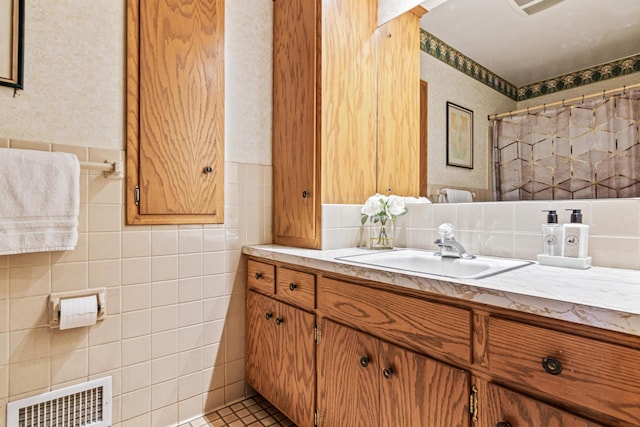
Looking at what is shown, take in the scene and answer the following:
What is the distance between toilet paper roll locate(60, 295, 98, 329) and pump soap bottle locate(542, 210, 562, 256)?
169 centimetres

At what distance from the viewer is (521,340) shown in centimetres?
72

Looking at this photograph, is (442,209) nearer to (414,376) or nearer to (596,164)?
(596,164)

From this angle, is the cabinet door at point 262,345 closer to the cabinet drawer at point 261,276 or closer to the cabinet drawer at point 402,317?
the cabinet drawer at point 261,276

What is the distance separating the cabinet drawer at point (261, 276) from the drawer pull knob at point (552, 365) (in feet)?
3.47

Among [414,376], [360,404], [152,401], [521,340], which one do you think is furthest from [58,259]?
[521,340]

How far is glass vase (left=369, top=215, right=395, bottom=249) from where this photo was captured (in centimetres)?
166

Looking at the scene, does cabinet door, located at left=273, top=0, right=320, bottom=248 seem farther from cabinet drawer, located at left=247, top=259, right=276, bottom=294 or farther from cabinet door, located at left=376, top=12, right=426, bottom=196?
cabinet door, located at left=376, top=12, right=426, bottom=196

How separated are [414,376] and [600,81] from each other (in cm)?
119

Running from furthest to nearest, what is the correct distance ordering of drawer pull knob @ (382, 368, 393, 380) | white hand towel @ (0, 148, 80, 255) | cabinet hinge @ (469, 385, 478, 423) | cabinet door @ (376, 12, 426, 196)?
cabinet door @ (376, 12, 426, 196), white hand towel @ (0, 148, 80, 255), drawer pull knob @ (382, 368, 393, 380), cabinet hinge @ (469, 385, 478, 423)

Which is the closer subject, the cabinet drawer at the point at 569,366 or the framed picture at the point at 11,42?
the cabinet drawer at the point at 569,366

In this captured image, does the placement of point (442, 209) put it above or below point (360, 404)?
above

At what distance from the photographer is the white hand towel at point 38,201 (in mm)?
Result: 1098

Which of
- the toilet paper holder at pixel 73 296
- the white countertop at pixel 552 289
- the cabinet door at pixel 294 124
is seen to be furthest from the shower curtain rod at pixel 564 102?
the toilet paper holder at pixel 73 296

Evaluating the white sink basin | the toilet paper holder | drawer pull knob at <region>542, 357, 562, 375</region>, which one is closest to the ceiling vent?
the white sink basin
